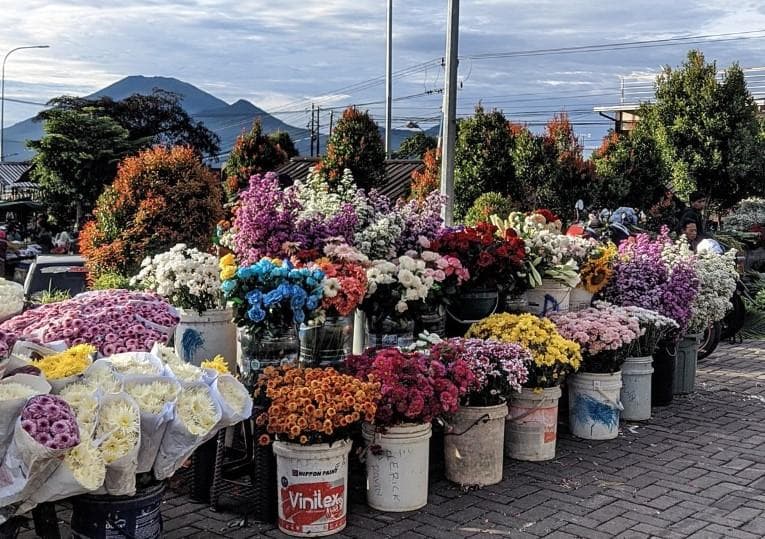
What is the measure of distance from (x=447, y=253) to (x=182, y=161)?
4864 millimetres

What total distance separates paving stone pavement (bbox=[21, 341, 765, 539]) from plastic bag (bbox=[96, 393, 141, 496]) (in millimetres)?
1291

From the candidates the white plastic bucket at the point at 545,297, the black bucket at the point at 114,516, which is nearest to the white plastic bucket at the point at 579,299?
the white plastic bucket at the point at 545,297

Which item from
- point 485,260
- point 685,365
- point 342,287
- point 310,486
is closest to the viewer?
point 310,486

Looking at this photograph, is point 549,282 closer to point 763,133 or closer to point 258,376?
point 258,376

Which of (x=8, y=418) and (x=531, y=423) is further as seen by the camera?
(x=531, y=423)

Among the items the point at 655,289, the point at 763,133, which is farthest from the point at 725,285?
the point at 763,133

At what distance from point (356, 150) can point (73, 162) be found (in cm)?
Result: 1108

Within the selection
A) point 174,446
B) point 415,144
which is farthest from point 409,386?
point 415,144

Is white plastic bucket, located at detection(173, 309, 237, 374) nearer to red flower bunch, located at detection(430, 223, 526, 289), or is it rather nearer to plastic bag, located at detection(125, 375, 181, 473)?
red flower bunch, located at detection(430, 223, 526, 289)

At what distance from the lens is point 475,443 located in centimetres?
608

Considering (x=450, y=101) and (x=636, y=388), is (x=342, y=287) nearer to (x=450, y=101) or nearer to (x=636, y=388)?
(x=636, y=388)

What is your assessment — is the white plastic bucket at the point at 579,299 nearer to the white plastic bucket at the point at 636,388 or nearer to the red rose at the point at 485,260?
the white plastic bucket at the point at 636,388

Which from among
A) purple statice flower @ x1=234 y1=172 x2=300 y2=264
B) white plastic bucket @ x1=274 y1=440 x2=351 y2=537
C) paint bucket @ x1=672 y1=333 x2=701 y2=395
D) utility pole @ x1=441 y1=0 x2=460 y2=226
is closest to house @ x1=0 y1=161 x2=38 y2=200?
utility pole @ x1=441 y1=0 x2=460 y2=226

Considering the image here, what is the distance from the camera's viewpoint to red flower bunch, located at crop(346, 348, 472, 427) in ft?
17.6
